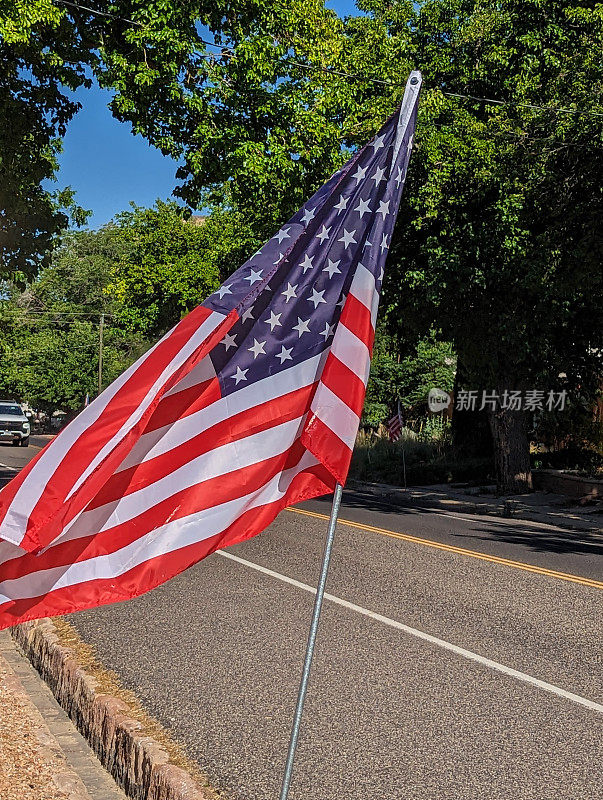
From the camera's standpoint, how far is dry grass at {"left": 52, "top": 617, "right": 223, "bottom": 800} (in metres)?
4.96

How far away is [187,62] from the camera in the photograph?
592 inches

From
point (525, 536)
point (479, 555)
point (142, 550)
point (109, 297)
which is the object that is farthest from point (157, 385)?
point (109, 297)

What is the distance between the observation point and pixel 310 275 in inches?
148

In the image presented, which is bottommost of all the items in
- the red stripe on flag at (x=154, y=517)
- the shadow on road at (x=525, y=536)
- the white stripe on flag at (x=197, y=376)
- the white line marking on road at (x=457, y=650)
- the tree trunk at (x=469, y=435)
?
the white line marking on road at (x=457, y=650)

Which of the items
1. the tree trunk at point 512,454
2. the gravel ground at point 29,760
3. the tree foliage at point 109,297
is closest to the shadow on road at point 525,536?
the tree trunk at point 512,454

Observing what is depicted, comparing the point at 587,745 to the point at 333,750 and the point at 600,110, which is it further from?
the point at 600,110

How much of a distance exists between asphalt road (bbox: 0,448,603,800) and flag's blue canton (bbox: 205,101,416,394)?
2.37 meters

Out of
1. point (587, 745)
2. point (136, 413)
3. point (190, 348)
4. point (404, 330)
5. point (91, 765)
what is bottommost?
point (91, 765)

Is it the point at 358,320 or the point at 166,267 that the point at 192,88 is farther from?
the point at 166,267

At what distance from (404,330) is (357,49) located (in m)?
7.36

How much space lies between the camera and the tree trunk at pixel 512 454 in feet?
83.9

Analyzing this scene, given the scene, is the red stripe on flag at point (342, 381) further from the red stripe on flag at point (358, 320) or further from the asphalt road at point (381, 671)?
the asphalt road at point (381, 671)

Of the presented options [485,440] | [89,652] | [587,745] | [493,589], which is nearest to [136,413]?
[587,745]

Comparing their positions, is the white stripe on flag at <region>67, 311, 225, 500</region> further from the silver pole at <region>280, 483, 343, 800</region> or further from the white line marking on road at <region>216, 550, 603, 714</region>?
the white line marking on road at <region>216, 550, 603, 714</region>
